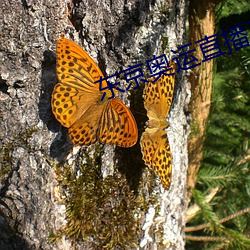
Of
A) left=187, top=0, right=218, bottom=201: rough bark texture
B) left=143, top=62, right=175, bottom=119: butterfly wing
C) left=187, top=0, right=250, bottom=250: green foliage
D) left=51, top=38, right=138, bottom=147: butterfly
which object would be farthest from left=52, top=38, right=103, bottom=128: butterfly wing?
left=187, top=0, right=250, bottom=250: green foliage

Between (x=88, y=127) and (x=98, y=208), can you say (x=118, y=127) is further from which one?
(x=98, y=208)

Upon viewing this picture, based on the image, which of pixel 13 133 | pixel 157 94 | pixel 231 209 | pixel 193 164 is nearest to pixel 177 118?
pixel 157 94

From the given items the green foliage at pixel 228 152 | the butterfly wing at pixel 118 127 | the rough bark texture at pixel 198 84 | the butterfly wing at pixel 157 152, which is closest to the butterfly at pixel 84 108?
the butterfly wing at pixel 118 127

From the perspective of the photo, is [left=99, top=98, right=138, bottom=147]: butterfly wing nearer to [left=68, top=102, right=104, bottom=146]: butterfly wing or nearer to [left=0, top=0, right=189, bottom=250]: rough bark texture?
[left=68, top=102, right=104, bottom=146]: butterfly wing

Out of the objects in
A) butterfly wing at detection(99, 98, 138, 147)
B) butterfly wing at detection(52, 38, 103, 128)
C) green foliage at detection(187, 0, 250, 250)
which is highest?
butterfly wing at detection(52, 38, 103, 128)

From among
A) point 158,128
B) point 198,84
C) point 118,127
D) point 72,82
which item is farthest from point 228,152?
point 72,82

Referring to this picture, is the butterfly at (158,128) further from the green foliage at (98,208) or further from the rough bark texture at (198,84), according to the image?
the rough bark texture at (198,84)

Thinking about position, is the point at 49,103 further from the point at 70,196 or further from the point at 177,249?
the point at 177,249
